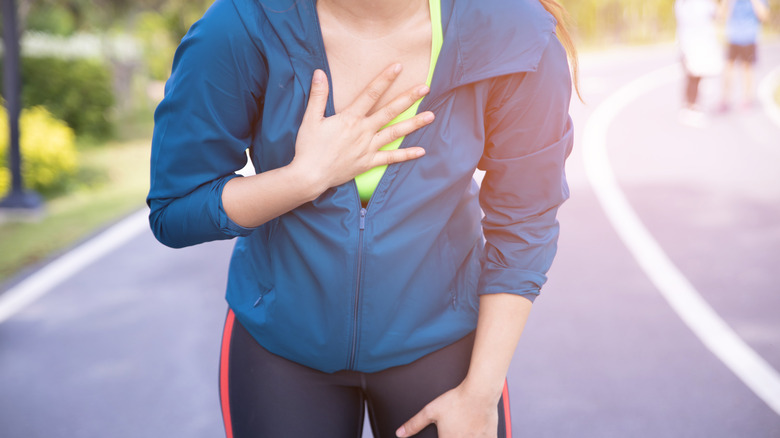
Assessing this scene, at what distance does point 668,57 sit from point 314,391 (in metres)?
25.6

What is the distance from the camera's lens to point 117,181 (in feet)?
31.4

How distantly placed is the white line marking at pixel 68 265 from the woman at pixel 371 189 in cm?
406

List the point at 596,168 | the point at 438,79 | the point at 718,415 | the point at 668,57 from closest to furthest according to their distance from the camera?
the point at 438,79, the point at 718,415, the point at 596,168, the point at 668,57

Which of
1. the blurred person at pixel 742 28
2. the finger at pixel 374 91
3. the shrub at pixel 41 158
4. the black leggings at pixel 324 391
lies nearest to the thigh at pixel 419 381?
the black leggings at pixel 324 391

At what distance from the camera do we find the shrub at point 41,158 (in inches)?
340

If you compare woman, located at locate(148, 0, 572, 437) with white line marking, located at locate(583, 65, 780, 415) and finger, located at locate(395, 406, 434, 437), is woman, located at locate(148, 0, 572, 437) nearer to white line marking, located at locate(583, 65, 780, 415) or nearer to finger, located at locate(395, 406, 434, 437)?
finger, located at locate(395, 406, 434, 437)

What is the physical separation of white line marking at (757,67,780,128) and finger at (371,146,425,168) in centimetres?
1175

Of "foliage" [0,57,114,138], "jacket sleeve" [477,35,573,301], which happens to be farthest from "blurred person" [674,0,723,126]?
"jacket sleeve" [477,35,573,301]

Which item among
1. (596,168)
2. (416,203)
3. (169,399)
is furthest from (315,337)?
(596,168)

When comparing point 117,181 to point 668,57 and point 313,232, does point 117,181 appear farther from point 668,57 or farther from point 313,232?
point 668,57

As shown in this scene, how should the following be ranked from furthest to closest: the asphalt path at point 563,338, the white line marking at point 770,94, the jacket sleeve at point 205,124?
the white line marking at point 770,94, the asphalt path at point 563,338, the jacket sleeve at point 205,124

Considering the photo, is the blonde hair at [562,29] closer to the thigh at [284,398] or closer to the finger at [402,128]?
the finger at [402,128]

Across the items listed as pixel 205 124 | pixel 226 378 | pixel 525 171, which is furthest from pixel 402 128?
pixel 226 378

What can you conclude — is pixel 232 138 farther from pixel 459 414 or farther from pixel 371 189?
pixel 459 414
